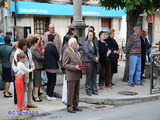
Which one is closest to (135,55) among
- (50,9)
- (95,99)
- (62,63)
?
(95,99)

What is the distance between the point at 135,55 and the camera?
8461mm

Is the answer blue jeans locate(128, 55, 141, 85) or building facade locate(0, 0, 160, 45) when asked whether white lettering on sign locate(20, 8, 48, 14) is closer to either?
building facade locate(0, 0, 160, 45)

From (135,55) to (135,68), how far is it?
0.47 metres

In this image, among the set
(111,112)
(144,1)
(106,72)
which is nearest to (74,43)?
(111,112)

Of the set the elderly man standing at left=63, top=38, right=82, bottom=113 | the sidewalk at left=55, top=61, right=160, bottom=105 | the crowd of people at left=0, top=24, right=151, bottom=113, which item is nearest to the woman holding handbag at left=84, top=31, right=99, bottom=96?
the crowd of people at left=0, top=24, right=151, bottom=113

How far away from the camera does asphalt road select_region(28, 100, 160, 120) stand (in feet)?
18.6

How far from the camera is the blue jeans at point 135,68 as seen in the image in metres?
8.48

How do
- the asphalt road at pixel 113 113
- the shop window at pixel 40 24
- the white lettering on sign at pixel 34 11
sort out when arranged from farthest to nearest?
the shop window at pixel 40 24
the white lettering on sign at pixel 34 11
the asphalt road at pixel 113 113

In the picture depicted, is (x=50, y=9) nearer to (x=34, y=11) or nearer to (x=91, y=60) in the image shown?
(x=34, y=11)

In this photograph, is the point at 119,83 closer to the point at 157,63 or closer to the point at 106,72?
the point at 106,72

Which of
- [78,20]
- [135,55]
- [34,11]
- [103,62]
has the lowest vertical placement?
[103,62]

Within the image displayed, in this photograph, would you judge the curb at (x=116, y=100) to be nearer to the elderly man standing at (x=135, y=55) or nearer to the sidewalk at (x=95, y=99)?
the sidewalk at (x=95, y=99)

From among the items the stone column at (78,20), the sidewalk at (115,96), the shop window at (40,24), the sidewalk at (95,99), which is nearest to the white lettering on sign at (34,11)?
the shop window at (40,24)

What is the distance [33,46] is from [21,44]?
3.27 feet
